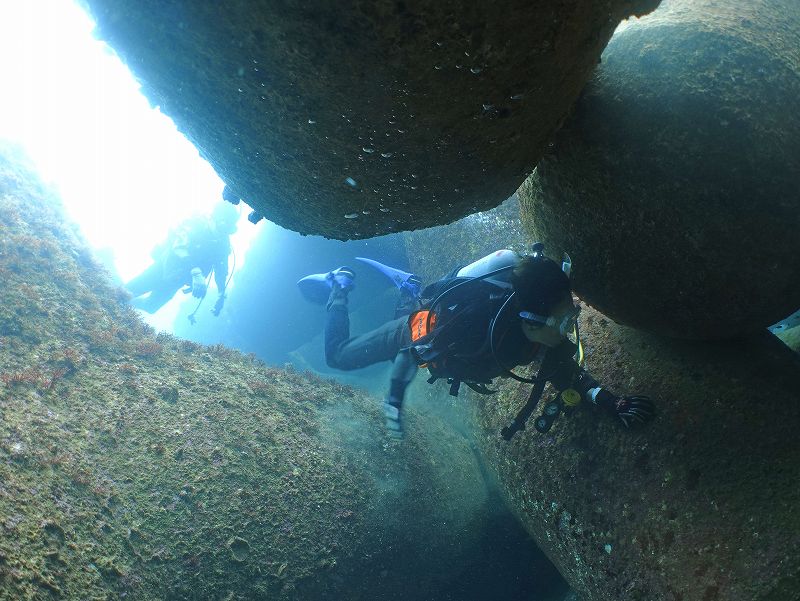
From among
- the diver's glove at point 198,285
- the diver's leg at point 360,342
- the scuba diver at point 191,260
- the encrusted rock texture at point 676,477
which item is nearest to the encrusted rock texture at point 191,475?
the diver's leg at point 360,342

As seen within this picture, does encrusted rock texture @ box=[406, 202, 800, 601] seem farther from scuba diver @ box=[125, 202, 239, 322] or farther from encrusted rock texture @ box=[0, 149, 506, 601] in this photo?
scuba diver @ box=[125, 202, 239, 322]

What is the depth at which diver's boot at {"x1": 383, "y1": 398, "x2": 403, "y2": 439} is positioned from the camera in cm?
570

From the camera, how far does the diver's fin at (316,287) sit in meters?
8.45

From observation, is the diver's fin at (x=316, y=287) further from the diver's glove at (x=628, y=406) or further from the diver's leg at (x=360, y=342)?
the diver's glove at (x=628, y=406)

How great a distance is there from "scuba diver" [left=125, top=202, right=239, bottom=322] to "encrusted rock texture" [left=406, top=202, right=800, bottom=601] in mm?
11191

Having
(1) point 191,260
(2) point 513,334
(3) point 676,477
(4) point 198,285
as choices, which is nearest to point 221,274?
(1) point 191,260

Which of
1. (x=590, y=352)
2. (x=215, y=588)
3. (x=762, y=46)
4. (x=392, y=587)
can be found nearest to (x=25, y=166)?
(x=215, y=588)

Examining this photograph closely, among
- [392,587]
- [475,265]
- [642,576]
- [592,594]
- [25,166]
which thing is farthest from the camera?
[25,166]

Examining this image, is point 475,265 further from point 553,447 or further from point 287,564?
point 287,564

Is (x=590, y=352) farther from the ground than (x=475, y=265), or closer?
closer

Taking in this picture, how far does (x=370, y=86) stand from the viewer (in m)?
1.54

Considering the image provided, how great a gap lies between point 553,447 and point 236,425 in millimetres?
3154

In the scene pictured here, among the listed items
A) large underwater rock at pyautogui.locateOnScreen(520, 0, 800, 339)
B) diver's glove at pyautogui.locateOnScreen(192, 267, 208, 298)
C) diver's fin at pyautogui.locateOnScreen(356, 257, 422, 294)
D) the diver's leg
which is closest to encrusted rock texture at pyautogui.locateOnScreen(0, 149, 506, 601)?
the diver's leg

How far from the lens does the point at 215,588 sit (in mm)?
3609
